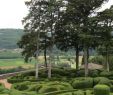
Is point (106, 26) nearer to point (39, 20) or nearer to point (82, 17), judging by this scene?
point (82, 17)

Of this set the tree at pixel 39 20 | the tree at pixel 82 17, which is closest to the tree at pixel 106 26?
the tree at pixel 82 17

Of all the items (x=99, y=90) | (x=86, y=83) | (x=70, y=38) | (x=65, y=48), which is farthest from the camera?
(x=65, y=48)

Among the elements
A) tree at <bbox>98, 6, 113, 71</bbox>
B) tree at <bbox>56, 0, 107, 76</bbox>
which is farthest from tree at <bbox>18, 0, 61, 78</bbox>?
tree at <bbox>98, 6, 113, 71</bbox>

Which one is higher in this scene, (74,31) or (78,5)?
(78,5)

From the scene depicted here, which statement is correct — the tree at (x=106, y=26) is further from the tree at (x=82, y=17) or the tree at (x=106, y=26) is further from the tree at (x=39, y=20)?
the tree at (x=39, y=20)

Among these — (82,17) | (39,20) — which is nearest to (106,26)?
(82,17)

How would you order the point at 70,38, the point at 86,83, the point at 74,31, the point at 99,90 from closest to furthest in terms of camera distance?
the point at 99,90 < the point at 86,83 < the point at 74,31 < the point at 70,38

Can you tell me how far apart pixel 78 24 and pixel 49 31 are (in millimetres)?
4178

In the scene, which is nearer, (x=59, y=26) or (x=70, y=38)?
(x=59, y=26)

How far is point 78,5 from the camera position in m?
52.6

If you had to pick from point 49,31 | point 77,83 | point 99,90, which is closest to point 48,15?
point 49,31

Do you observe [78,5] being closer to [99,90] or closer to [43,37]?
[43,37]

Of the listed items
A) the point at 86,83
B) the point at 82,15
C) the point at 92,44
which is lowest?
the point at 86,83

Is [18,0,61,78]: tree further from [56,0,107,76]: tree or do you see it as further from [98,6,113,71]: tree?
[98,6,113,71]: tree
